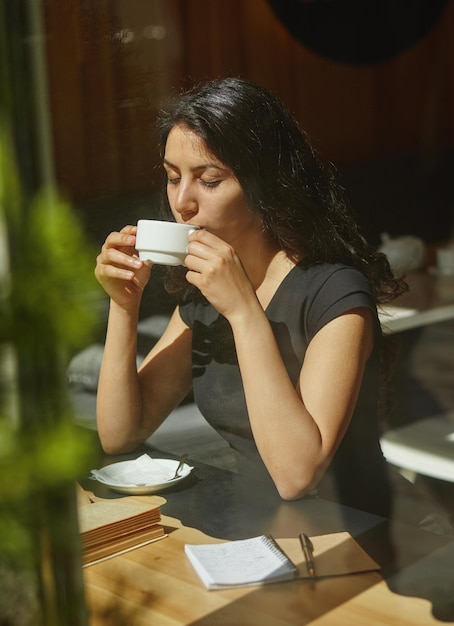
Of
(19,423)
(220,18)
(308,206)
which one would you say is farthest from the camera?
(220,18)

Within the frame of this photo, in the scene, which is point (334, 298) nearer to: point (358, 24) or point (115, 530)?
point (115, 530)

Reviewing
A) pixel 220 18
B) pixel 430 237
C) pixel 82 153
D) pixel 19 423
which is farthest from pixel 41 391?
pixel 430 237

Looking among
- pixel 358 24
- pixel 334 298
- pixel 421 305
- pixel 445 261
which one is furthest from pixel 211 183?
pixel 445 261

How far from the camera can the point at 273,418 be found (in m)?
1.23

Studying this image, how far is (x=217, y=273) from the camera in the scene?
1.19 meters

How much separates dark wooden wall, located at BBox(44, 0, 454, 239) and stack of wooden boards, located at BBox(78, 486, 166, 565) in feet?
1.44

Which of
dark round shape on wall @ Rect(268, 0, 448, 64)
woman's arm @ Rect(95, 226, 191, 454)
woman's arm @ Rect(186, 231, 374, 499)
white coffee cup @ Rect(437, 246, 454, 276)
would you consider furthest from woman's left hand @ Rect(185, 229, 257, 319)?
white coffee cup @ Rect(437, 246, 454, 276)

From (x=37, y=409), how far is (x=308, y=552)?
511 millimetres

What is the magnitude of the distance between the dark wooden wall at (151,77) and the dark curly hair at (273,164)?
4 cm

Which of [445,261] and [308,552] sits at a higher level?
[445,261]

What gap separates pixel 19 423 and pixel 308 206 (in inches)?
23.5

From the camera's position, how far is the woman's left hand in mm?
1171

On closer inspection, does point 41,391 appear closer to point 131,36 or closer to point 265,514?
point 265,514

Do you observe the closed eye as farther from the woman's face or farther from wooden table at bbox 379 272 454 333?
wooden table at bbox 379 272 454 333
